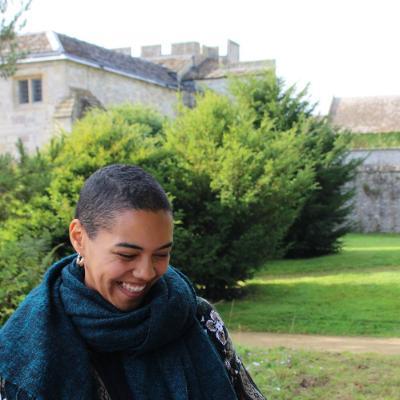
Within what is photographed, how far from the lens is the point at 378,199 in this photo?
26.3 m

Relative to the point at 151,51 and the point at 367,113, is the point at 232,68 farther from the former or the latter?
the point at 367,113

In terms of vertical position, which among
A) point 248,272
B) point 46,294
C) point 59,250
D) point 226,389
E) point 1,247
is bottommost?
point 248,272

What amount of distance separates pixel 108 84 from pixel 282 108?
10.1 metres

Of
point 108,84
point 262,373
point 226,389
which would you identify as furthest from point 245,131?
point 108,84

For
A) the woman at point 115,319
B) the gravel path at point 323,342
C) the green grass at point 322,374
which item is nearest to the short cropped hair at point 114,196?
the woman at point 115,319

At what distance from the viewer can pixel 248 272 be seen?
11570 millimetres

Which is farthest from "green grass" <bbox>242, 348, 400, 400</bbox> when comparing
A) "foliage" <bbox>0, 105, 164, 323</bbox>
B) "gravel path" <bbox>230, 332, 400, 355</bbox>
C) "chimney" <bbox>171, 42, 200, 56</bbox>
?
"chimney" <bbox>171, 42, 200, 56</bbox>

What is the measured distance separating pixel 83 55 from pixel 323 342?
1838cm

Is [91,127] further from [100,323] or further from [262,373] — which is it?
[100,323]

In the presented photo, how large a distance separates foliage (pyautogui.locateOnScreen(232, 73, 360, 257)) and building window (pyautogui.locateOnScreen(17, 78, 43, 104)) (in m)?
9.11

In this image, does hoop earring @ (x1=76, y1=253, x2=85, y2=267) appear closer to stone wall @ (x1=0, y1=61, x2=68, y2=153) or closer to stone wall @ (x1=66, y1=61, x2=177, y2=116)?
stone wall @ (x1=66, y1=61, x2=177, y2=116)

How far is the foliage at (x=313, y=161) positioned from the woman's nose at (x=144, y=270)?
614 inches

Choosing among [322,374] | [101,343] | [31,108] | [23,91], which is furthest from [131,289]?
[23,91]

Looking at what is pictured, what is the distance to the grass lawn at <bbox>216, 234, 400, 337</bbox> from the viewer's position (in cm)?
934
